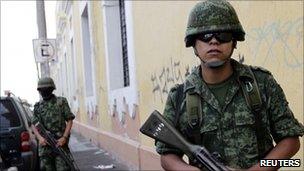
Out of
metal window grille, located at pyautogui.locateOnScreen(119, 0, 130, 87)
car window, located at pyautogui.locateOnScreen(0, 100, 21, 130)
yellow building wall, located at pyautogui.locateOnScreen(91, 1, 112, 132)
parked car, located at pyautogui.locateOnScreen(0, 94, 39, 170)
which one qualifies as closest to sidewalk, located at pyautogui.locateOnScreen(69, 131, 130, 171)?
yellow building wall, located at pyautogui.locateOnScreen(91, 1, 112, 132)

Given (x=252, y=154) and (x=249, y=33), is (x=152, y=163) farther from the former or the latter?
(x=252, y=154)

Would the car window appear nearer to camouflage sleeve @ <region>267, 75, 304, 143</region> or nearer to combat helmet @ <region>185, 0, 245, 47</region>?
combat helmet @ <region>185, 0, 245, 47</region>

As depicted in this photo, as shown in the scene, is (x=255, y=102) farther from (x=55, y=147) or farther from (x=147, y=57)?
(x=147, y=57)

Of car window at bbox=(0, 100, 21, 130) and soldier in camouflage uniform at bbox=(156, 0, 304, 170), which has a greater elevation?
soldier in camouflage uniform at bbox=(156, 0, 304, 170)

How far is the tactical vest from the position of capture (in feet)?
6.93

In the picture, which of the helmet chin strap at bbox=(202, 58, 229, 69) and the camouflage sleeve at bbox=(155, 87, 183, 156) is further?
the camouflage sleeve at bbox=(155, 87, 183, 156)

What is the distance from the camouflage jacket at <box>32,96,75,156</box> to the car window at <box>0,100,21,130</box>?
118cm

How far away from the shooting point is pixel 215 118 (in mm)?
2152

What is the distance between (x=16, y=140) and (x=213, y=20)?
537cm

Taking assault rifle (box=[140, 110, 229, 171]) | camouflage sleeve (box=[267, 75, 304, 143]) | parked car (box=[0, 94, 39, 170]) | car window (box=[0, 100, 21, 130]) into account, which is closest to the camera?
assault rifle (box=[140, 110, 229, 171])

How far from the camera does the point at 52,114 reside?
5992 mm

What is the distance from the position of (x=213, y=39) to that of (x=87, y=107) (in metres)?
13.9

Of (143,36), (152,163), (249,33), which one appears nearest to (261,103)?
(249,33)

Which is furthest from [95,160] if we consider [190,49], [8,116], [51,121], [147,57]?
[190,49]
